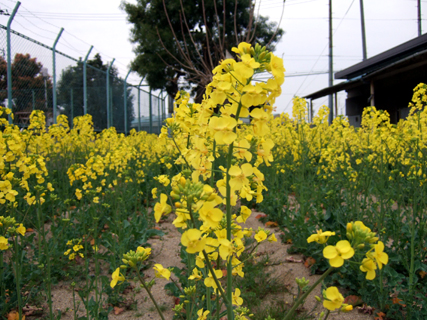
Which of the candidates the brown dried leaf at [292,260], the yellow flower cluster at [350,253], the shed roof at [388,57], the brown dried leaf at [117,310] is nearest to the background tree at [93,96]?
the brown dried leaf at [117,310]

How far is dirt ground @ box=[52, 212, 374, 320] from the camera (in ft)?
8.46

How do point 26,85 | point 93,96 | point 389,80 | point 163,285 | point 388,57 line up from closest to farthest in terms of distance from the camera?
point 163,285, point 26,85, point 389,80, point 93,96, point 388,57

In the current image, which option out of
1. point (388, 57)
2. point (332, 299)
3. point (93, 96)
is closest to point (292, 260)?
point (332, 299)

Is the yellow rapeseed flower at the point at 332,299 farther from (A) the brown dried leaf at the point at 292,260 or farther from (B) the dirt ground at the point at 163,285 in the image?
(A) the brown dried leaf at the point at 292,260

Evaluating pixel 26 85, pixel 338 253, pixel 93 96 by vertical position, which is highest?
pixel 93 96

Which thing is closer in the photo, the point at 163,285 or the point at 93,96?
the point at 163,285

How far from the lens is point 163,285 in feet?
10.2

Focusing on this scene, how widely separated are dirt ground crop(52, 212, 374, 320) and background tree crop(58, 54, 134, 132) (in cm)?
788

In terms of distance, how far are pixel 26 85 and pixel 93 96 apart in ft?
15.7

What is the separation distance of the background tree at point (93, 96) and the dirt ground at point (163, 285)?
310 inches

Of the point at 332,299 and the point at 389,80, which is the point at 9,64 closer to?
the point at 332,299

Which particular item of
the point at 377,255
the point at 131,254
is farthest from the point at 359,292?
the point at 131,254

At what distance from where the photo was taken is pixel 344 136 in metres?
4.37

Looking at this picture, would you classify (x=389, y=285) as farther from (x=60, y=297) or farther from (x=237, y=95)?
(x=60, y=297)
